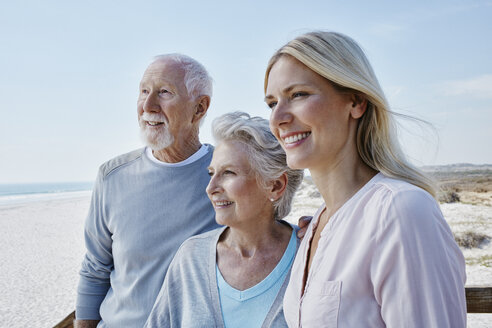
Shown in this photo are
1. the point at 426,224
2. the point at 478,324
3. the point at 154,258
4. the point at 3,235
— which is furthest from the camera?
the point at 3,235

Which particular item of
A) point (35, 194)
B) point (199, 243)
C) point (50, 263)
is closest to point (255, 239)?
point (199, 243)

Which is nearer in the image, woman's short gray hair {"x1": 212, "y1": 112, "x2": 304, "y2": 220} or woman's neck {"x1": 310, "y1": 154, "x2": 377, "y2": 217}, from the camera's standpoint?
woman's neck {"x1": 310, "y1": 154, "x2": 377, "y2": 217}

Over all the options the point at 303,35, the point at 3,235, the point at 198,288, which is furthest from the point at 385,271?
the point at 3,235

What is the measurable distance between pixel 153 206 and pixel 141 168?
11.1 inches

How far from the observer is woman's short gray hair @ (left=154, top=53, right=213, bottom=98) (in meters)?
2.68

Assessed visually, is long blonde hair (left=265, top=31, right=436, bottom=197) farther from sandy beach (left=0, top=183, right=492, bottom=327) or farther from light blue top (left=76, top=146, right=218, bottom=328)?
sandy beach (left=0, top=183, right=492, bottom=327)

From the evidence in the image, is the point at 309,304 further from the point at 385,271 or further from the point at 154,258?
the point at 154,258

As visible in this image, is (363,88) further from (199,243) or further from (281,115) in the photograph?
(199,243)

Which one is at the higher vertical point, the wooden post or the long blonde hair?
the long blonde hair

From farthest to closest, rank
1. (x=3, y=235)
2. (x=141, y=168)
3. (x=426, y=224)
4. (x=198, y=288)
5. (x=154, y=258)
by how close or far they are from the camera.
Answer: (x=3, y=235)
(x=141, y=168)
(x=154, y=258)
(x=198, y=288)
(x=426, y=224)

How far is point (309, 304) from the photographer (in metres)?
1.33

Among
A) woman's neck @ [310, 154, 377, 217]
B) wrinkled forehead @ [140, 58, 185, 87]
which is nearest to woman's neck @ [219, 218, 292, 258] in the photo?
woman's neck @ [310, 154, 377, 217]

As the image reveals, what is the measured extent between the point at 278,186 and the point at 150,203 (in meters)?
0.82

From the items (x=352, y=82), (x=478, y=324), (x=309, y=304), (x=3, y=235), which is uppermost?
(x=352, y=82)
